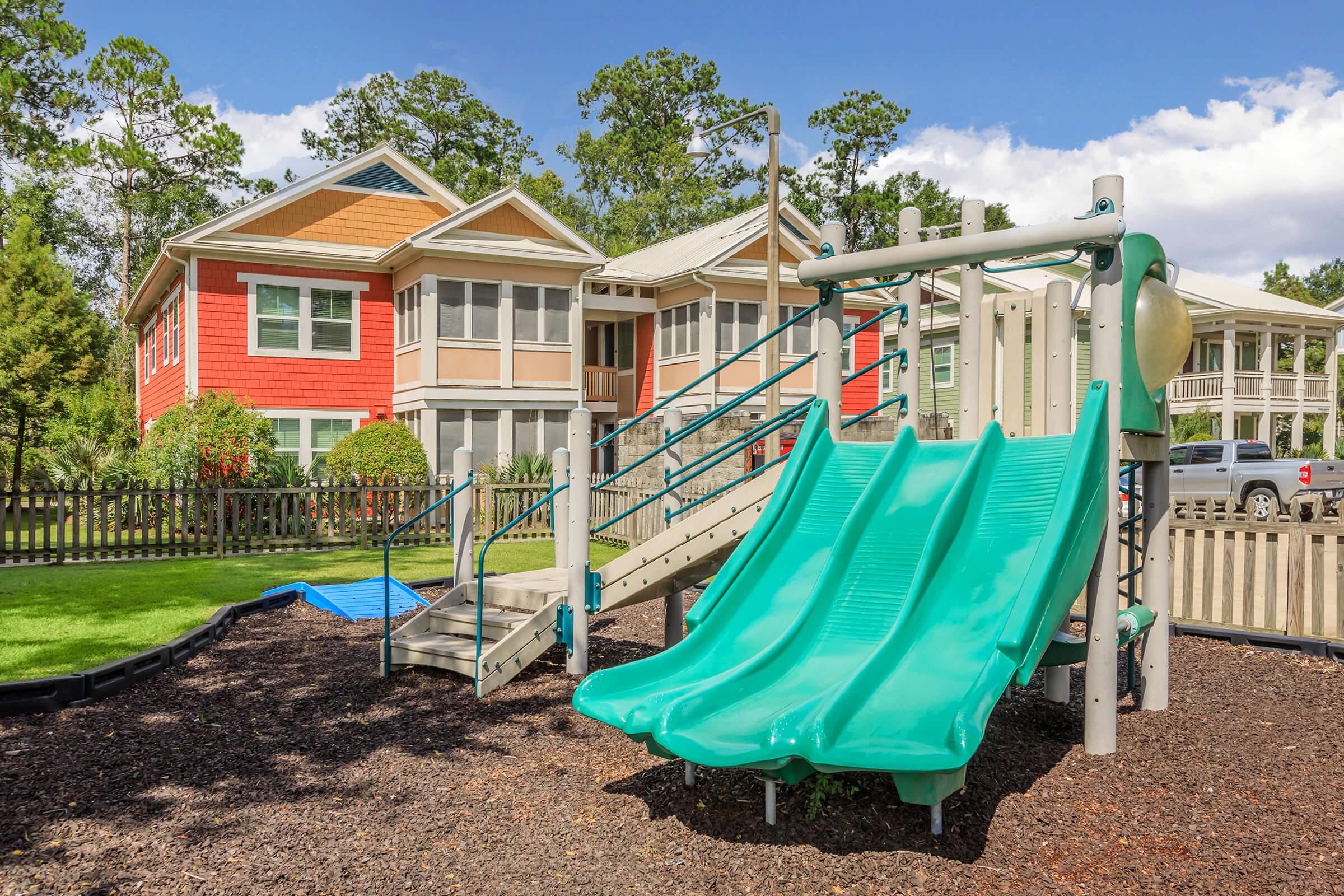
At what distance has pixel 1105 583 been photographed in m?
5.46

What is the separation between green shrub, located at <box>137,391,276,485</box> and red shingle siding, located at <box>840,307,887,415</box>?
16.9 m

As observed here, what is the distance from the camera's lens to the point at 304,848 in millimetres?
4367

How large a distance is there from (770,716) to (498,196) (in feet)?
64.8

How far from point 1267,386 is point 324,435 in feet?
105

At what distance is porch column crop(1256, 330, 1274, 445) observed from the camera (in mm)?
33812

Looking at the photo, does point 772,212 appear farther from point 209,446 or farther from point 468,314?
point 209,446

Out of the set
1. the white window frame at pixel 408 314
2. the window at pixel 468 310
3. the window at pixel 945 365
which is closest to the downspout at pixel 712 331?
the window at pixel 468 310

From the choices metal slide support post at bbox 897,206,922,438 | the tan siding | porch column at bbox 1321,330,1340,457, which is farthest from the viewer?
porch column at bbox 1321,330,1340,457

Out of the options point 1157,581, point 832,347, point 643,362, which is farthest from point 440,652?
point 643,362

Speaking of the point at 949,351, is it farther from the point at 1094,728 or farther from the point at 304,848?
the point at 304,848

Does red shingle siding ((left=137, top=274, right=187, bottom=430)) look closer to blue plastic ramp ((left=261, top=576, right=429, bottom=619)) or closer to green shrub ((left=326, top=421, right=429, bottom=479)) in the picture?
green shrub ((left=326, top=421, right=429, bottom=479))

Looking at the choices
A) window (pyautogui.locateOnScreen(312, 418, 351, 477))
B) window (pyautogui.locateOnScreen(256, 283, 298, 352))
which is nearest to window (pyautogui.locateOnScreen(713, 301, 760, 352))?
window (pyautogui.locateOnScreen(312, 418, 351, 477))

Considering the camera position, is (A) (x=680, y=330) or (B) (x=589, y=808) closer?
(B) (x=589, y=808)

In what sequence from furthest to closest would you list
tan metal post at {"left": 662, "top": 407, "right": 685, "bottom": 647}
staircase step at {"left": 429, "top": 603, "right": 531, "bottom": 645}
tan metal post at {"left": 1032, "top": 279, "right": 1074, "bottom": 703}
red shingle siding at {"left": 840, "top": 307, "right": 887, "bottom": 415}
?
red shingle siding at {"left": 840, "top": 307, "right": 887, "bottom": 415}
tan metal post at {"left": 662, "top": 407, "right": 685, "bottom": 647}
staircase step at {"left": 429, "top": 603, "right": 531, "bottom": 645}
tan metal post at {"left": 1032, "top": 279, "right": 1074, "bottom": 703}
